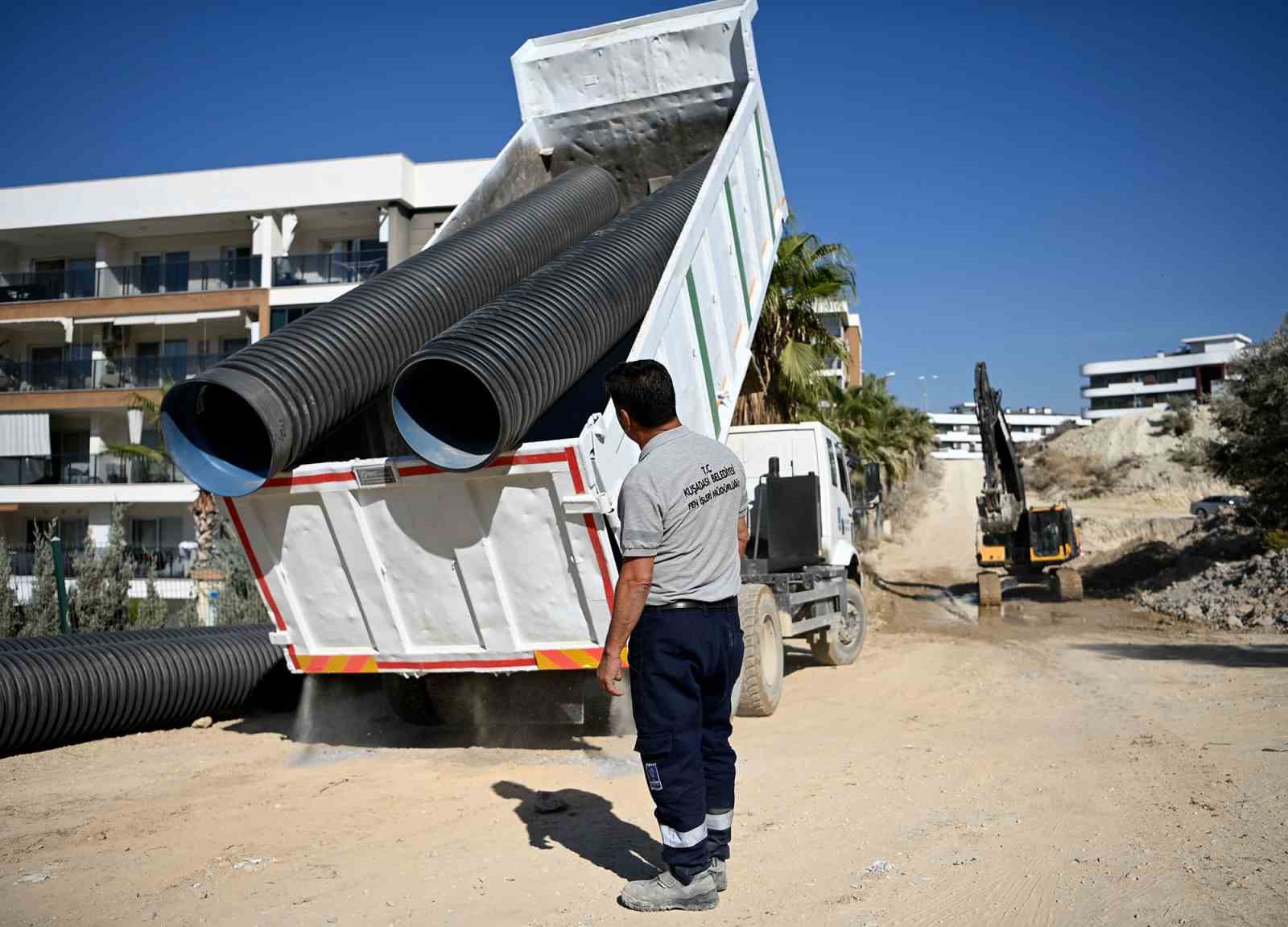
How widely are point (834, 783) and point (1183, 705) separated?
4.11 metres

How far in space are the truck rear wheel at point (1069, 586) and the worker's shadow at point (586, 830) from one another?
15.8 metres

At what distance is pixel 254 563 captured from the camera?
23.4ft

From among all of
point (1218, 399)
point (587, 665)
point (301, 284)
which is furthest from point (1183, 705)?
point (301, 284)

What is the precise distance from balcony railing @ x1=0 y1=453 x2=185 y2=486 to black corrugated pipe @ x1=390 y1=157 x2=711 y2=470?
25655 mm

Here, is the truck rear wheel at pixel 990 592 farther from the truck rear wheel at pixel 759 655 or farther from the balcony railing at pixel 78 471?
the balcony railing at pixel 78 471

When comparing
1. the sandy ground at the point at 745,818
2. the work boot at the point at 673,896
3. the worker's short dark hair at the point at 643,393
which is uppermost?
the worker's short dark hair at the point at 643,393

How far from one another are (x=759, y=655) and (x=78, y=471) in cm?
2807

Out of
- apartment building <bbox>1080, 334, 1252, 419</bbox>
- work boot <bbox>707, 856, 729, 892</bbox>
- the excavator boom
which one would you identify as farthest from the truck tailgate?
apartment building <bbox>1080, 334, 1252, 419</bbox>

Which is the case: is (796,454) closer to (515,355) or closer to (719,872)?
(515,355)

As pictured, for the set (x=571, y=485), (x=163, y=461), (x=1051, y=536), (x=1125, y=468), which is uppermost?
(x=1125, y=468)

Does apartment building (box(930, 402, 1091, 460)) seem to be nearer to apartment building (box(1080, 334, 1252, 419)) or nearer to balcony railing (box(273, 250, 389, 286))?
apartment building (box(1080, 334, 1252, 419))

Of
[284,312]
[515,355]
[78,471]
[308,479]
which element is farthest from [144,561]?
[515,355]

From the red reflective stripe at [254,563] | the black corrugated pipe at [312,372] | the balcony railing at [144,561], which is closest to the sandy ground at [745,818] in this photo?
the red reflective stripe at [254,563]

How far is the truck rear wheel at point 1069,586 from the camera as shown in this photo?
19686mm
